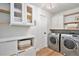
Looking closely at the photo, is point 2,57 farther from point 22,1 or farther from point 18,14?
point 22,1

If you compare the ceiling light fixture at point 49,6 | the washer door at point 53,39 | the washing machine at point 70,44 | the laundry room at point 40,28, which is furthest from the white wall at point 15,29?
the washing machine at point 70,44

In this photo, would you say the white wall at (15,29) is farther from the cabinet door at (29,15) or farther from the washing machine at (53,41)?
the washing machine at (53,41)

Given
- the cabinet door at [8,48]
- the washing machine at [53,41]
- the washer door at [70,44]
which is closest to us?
the cabinet door at [8,48]

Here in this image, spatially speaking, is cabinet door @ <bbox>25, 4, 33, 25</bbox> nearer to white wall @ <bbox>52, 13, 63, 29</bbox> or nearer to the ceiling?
the ceiling

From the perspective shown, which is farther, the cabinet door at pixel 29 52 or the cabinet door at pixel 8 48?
the cabinet door at pixel 29 52

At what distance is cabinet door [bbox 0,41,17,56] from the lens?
1039 millimetres

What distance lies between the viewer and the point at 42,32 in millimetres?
1262

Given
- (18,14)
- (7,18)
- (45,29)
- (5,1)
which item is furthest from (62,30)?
(5,1)

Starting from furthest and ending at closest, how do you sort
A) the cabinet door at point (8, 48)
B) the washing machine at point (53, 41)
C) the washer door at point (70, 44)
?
the washing machine at point (53, 41)
the washer door at point (70, 44)
the cabinet door at point (8, 48)

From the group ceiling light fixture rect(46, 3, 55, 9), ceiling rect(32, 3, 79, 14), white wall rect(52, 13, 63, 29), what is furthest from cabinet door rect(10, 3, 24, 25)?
white wall rect(52, 13, 63, 29)

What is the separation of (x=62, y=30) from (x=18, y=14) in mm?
734

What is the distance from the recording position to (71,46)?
1193 millimetres

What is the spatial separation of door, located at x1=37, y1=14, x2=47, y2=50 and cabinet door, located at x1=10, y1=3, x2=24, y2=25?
31 cm

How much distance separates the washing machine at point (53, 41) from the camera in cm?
126
